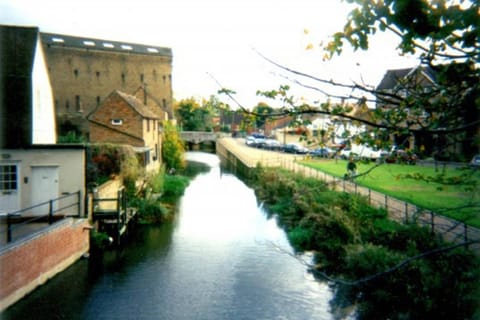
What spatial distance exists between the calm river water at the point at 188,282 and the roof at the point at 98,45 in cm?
4450

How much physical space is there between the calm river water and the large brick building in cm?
3908

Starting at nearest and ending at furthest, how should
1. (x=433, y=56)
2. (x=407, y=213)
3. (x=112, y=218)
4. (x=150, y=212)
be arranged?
(x=433, y=56), (x=407, y=213), (x=112, y=218), (x=150, y=212)

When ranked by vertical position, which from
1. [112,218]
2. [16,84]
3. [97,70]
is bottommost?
[112,218]

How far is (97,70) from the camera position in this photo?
59469 mm

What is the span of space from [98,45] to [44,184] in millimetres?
48358

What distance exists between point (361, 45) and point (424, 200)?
1757 cm

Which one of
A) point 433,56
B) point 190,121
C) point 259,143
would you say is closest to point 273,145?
point 259,143

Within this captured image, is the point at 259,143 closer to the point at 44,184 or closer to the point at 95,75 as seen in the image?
the point at 95,75

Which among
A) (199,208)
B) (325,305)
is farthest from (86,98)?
(325,305)

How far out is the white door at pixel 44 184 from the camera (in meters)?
16.4

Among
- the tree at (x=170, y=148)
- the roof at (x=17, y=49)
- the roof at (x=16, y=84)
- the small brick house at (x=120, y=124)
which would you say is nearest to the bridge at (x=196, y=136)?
the tree at (x=170, y=148)

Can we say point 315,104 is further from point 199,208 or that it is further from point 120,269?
point 199,208

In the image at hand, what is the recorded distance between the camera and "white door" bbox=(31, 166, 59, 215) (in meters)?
16.4

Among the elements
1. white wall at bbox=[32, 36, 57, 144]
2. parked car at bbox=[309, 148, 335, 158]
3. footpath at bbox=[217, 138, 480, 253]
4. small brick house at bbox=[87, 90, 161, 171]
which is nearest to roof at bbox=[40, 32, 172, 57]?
footpath at bbox=[217, 138, 480, 253]
